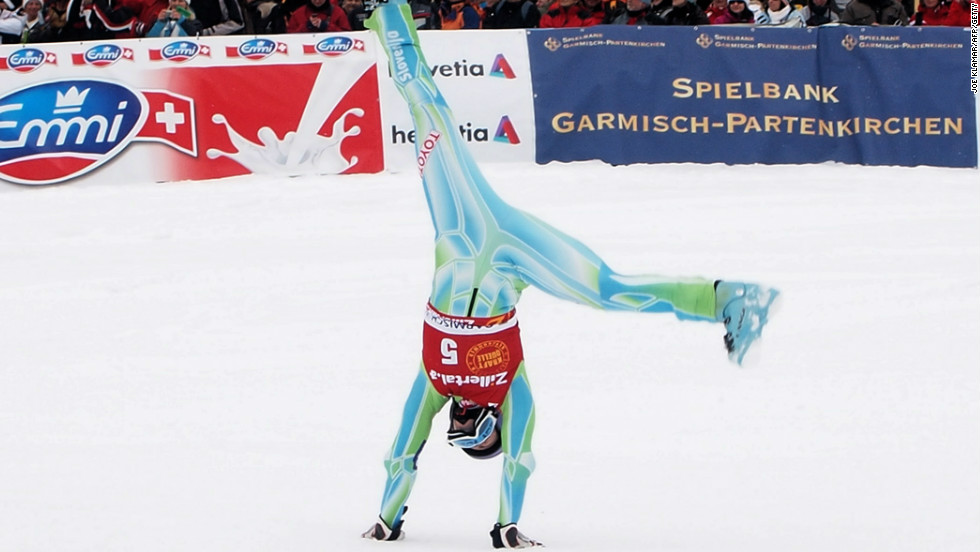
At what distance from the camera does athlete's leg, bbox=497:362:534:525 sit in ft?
20.8

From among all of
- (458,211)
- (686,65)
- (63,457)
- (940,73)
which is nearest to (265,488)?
(63,457)

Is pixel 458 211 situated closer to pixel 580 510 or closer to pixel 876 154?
pixel 580 510

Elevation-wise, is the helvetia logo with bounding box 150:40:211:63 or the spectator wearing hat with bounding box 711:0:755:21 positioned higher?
the spectator wearing hat with bounding box 711:0:755:21

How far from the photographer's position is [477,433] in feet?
20.5

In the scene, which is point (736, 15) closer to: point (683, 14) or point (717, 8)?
point (717, 8)

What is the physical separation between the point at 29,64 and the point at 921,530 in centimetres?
1022

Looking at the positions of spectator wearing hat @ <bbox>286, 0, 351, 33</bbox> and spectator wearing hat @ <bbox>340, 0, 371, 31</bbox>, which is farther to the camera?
spectator wearing hat @ <bbox>340, 0, 371, 31</bbox>

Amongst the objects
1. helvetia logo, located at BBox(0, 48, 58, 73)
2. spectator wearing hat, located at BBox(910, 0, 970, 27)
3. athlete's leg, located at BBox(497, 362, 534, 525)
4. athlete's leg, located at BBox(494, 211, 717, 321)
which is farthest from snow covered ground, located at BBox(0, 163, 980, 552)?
spectator wearing hat, located at BBox(910, 0, 970, 27)

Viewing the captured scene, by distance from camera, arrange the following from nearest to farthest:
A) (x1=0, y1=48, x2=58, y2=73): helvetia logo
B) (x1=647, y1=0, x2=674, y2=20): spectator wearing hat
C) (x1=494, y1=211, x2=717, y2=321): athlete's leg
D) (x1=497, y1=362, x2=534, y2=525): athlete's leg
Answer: (x1=494, y1=211, x2=717, y2=321): athlete's leg → (x1=497, y1=362, x2=534, y2=525): athlete's leg → (x1=0, y1=48, x2=58, y2=73): helvetia logo → (x1=647, y1=0, x2=674, y2=20): spectator wearing hat

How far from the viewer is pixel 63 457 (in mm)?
8430

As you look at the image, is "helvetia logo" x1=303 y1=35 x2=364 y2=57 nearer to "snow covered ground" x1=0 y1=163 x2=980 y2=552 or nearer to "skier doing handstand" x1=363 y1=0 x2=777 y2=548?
"snow covered ground" x1=0 y1=163 x2=980 y2=552

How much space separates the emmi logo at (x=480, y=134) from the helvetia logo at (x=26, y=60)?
11.4 ft

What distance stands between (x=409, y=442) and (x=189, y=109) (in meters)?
8.61

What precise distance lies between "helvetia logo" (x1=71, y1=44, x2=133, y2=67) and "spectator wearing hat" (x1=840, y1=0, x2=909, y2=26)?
7.79m
